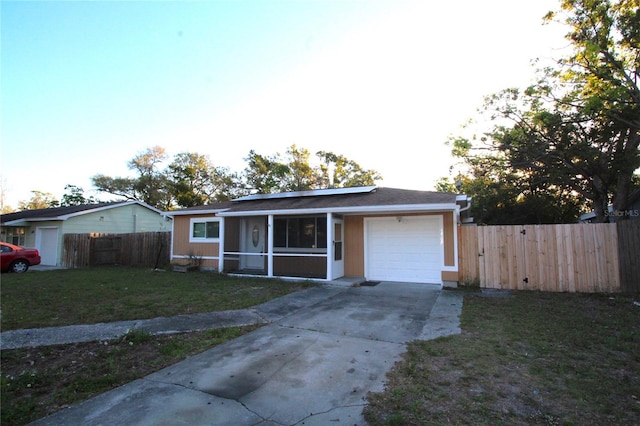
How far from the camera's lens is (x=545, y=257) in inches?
355

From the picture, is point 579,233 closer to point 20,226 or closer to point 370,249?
point 370,249

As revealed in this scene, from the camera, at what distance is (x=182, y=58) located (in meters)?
10.9

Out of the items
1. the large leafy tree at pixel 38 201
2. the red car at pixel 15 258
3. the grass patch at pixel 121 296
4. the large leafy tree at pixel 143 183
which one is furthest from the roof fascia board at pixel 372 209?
the large leafy tree at pixel 38 201

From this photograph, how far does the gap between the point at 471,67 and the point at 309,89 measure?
18.9 ft

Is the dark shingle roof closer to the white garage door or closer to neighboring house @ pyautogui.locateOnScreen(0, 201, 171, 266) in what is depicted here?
the white garage door

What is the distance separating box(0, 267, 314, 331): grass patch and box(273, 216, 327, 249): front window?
6.42 feet

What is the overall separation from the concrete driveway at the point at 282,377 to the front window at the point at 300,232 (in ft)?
17.9

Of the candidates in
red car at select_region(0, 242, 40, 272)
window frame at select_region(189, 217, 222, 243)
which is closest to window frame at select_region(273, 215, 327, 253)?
window frame at select_region(189, 217, 222, 243)

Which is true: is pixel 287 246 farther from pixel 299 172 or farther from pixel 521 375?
pixel 299 172

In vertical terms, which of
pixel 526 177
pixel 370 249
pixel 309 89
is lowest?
pixel 370 249

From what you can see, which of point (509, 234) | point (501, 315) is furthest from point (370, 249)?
point (501, 315)

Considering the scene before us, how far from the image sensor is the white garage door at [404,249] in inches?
409

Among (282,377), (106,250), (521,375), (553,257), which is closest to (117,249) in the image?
(106,250)

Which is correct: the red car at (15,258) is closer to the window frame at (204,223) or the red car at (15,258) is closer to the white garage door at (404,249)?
the window frame at (204,223)
